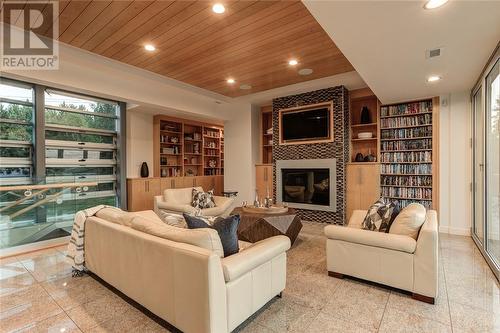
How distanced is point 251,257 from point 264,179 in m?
4.47

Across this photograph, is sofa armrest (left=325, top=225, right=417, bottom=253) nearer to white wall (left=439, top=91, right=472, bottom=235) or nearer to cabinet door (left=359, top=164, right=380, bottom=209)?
cabinet door (left=359, top=164, right=380, bottom=209)

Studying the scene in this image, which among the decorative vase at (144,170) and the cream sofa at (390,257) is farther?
the decorative vase at (144,170)

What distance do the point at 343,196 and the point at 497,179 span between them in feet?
8.09

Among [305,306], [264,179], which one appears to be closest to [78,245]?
[305,306]

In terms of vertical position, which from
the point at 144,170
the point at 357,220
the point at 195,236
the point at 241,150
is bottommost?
the point at 357,220

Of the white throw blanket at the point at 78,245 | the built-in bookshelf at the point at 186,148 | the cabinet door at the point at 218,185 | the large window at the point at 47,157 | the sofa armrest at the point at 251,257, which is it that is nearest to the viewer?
the sofa armrest at the point at 251,257

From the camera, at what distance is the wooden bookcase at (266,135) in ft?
22.0

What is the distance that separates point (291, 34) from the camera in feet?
10.2

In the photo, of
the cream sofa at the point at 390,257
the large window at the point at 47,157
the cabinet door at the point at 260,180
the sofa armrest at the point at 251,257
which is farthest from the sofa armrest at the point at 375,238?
the large window at the point at 47,157

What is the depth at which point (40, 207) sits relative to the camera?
398 centimetres

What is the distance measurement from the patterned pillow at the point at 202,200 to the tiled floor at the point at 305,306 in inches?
89.1

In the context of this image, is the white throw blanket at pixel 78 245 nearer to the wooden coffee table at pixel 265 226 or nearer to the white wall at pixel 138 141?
the wooden coffee table at pixel 265 226

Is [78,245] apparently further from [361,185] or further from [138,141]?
[361,185]

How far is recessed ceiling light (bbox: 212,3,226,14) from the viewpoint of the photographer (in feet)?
8.32
